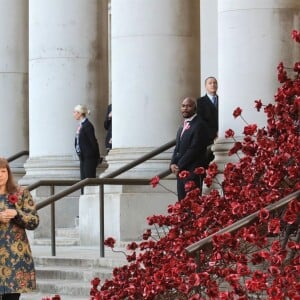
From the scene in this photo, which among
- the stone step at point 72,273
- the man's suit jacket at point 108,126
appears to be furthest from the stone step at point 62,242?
the stone step at point 72,273

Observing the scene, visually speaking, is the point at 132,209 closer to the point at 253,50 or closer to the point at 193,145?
the point at 193,145

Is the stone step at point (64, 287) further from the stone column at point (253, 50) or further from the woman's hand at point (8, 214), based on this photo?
the woman's hand at point (8, 214)

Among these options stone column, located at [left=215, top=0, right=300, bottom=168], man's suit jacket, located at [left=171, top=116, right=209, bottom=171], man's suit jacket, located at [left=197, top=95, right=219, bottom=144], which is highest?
stone column, located at [left=215, top=0, right=300, bottom=168]

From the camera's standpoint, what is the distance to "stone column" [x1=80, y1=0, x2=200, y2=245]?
19.4 metres

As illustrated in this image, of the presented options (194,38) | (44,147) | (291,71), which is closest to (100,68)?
(44,147)

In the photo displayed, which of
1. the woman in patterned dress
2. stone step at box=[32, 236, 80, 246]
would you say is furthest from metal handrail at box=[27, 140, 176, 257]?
the woman in patterned dress

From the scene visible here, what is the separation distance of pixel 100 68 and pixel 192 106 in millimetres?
5605

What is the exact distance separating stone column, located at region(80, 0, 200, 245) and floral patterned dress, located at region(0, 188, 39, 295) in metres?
6.46

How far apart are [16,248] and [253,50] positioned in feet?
14.8

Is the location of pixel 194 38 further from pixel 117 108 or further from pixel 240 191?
pixel 240 191

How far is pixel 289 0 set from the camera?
16.0 metres

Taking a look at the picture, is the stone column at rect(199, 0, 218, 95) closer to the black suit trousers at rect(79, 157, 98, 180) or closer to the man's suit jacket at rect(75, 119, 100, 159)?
the man's suit jacket at rect(75, 119, 100, 159)

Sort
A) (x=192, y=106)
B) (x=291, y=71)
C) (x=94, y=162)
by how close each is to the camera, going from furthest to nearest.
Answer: (x=94, y=162) < (x=192, y=106) < (x=291, y=71)

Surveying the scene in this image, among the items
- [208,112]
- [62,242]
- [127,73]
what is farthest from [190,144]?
[62,242]
